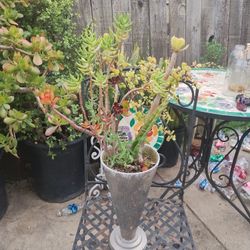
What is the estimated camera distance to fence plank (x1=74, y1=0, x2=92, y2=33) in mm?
2246

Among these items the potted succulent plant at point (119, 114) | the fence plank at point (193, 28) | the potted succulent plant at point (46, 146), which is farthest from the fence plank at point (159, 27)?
the potted succulent plant at point (119, 114)

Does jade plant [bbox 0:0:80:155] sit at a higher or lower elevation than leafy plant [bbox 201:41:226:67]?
higher

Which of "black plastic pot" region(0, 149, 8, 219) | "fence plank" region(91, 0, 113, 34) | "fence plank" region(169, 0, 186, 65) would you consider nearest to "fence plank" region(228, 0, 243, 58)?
"fence plank" region(169, 0, 186, 65)

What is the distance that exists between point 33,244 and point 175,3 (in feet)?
6.78

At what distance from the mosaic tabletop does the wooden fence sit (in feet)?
2.28

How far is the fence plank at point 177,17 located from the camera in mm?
2502

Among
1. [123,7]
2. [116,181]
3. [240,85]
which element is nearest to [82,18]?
[123,7]

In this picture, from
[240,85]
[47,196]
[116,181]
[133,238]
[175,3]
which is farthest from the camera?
[175,3]

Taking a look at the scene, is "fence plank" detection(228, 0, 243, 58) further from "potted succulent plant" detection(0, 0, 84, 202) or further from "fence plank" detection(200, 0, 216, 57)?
"potted succulent plant" detection(0, 0, 84, 202)

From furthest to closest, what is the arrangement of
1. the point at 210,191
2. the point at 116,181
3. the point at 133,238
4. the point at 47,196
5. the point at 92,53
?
1. the point at 210,191
2. the point at 47,196
3. the point at 133,238
4. the point at 116,181
5. the point at 92,53

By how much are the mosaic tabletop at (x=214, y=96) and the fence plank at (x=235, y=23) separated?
3.38 ft

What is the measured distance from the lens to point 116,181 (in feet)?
3.15

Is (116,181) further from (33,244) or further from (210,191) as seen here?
(210,191)

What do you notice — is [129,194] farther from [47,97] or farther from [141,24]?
[141,24]
